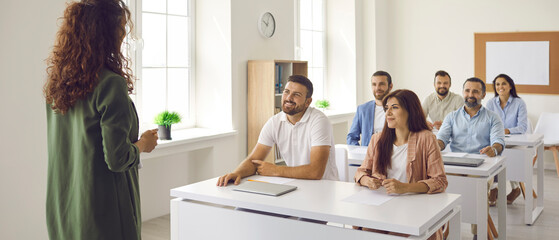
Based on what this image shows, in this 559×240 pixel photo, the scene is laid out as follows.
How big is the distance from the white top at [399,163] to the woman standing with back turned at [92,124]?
1.54 meters

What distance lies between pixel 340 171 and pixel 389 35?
522cm

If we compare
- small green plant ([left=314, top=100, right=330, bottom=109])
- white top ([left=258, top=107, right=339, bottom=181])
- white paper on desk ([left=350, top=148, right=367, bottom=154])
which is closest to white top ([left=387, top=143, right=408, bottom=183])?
white top ([left=258, top=107, right=339, bottom=181])

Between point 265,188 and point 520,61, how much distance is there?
5709 millimetres

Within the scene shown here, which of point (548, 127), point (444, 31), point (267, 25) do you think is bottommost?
point (548, 127)

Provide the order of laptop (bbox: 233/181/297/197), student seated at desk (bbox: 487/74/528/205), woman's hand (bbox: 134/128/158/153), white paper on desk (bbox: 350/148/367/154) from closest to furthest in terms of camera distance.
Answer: woman's hand (bbox: 134/128/158/153) → laptop (bbox: 233/181/297/197) → white paper on desk (bbox: 350/148/367/154) → student seated at desk (bbox: 487/74/528/205)

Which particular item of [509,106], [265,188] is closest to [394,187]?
[265,188]

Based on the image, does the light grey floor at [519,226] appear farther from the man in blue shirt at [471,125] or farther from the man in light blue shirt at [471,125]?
the man in light blue shirt at [471,125]

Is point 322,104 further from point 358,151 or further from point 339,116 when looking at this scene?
point 358,151

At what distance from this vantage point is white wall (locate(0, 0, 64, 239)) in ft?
12.4

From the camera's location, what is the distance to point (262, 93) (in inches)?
225

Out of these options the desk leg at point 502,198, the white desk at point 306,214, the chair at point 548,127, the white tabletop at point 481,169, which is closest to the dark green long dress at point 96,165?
the white desk at point 306,214

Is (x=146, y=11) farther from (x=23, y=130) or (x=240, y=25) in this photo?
(x=23, y=130)

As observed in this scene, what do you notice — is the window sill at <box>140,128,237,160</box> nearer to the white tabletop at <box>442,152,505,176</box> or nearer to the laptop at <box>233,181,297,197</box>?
the laptop at <box>233,181,297,197</box>

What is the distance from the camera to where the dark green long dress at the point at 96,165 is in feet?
6.69
